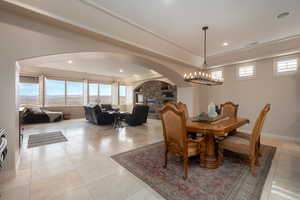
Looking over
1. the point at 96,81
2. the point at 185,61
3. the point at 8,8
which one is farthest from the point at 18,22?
the point at 96,81

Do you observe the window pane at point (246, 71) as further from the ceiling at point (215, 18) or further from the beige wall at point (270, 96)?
the ceiling at point (215, 18)

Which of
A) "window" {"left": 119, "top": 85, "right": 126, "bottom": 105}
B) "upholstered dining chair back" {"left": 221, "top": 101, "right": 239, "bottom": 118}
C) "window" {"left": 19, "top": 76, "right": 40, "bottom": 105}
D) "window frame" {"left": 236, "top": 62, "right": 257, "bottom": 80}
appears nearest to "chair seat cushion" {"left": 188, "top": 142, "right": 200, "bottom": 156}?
"upholstered dining chair back" {"left": 221, "top": 101, "right": 239, "bottom": 118}

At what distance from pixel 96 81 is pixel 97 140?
20.2ft

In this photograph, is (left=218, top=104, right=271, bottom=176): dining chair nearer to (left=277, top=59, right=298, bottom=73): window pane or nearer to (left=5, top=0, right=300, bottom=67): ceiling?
(left=5, top=0, right=300, bottom=67): ceiling

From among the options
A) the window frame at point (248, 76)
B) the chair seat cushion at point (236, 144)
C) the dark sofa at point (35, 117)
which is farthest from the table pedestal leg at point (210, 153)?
the dark sofa at point (35, 117)

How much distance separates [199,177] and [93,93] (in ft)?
28.2

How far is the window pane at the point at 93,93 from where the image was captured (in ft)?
28.8

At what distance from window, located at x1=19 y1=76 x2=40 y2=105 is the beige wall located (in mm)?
9700

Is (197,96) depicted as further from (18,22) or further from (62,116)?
(62,116)

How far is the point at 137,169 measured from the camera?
227 cm

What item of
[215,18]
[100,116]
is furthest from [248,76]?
[100,116]

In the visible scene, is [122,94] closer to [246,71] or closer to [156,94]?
[156,94]

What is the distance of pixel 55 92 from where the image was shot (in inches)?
298

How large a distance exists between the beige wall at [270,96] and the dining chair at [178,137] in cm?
355
